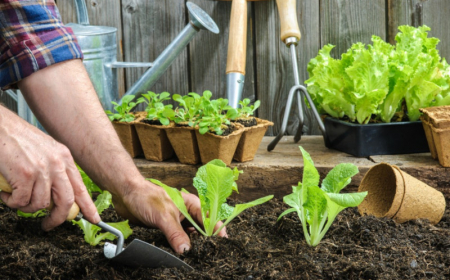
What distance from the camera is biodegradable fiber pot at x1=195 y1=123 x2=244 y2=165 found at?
1.45 meters

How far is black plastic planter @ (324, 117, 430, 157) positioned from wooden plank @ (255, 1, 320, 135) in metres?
0.47

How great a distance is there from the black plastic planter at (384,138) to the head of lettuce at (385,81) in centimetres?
4

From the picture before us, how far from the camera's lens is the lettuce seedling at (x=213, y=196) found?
1.05 meters

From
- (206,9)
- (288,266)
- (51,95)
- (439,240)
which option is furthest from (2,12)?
(439,240)

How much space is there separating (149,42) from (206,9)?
0.26 metres

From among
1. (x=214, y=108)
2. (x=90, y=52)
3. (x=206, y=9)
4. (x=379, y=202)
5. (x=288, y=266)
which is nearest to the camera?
(x=288, y=266)

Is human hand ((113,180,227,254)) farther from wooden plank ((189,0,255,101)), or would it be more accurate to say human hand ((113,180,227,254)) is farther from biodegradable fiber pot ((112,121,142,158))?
wooden plank ((189,0,255,101))

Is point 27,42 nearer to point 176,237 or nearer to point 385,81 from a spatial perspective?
point 176,237

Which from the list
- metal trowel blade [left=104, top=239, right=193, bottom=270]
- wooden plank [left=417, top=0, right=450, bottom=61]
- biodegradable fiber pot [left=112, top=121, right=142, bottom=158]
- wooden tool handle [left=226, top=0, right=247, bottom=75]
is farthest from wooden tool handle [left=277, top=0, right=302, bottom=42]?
metal trowel blade [left=104, top=239, right=193, bottom=270]

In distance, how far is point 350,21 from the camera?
1947 mm

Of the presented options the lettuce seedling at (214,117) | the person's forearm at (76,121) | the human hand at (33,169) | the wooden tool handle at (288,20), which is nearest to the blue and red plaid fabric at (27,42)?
→ the person's forearm at (76,121)

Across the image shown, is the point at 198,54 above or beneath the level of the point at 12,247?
above

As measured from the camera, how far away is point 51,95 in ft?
3.79

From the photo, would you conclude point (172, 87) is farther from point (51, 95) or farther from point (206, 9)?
point (51, 95)
